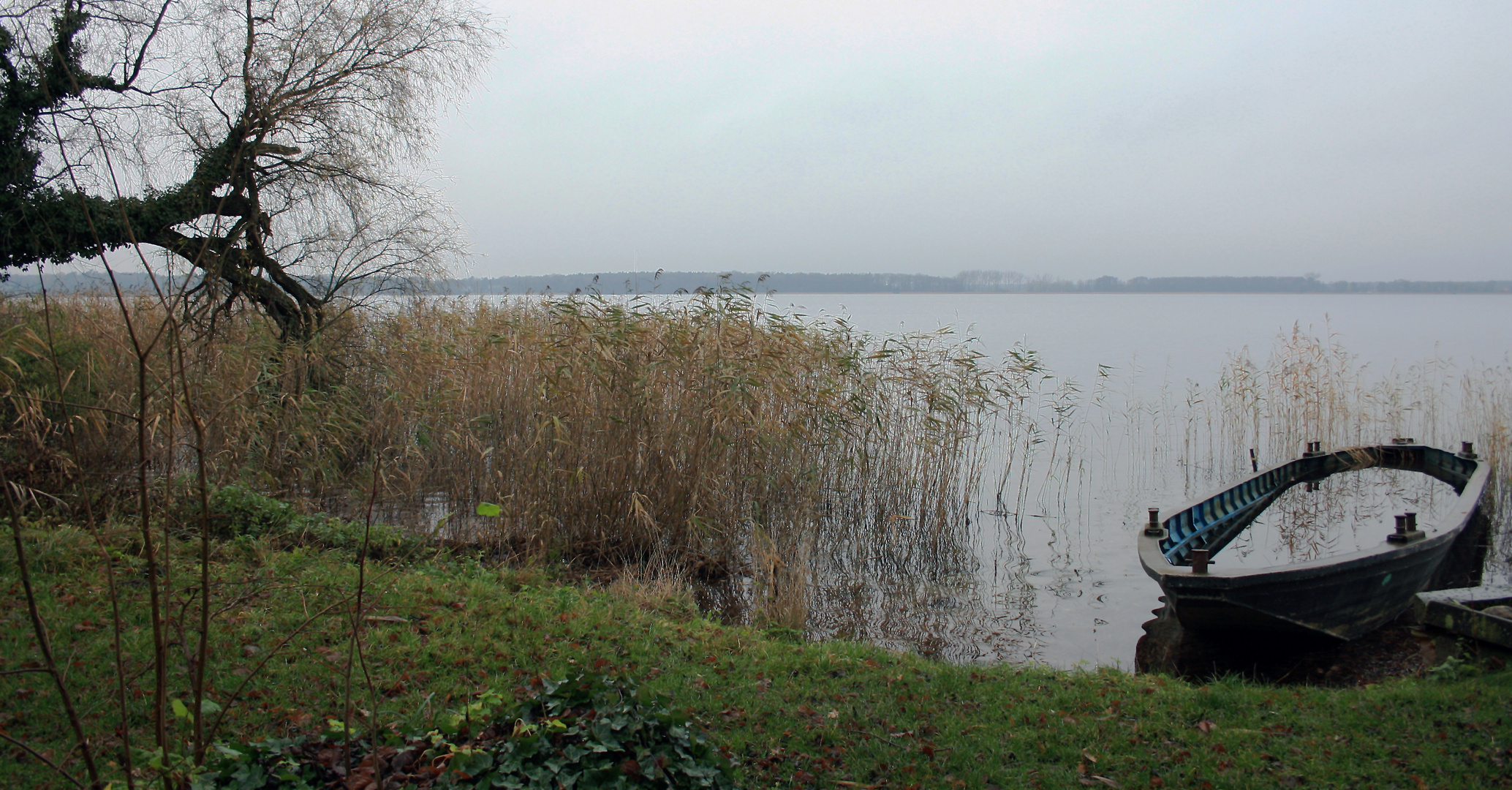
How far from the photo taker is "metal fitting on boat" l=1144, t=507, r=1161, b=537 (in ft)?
20.2

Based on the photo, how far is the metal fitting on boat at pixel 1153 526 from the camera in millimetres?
6152

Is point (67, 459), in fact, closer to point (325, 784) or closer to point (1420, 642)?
point (325, 784)

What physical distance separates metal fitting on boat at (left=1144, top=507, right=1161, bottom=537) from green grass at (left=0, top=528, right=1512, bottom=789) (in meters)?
1.54

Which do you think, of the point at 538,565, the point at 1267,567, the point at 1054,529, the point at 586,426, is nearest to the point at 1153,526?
the point at 1267,567

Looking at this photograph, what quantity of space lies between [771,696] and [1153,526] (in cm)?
373

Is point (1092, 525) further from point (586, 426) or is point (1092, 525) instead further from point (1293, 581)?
point (586, 426)

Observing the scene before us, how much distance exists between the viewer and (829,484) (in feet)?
26.7

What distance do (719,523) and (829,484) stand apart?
5.52 ft

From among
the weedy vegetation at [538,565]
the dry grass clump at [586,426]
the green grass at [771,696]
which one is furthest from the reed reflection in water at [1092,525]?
the green grass at [771,696]

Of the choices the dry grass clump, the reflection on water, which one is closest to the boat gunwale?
the reflection on water

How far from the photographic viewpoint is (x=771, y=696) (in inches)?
152

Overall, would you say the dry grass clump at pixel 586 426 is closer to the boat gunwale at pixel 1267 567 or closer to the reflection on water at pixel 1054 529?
the reflection on water at pixel 1054 529

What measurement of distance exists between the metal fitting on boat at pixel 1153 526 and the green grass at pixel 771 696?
1537 millimetres

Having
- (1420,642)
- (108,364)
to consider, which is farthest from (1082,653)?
(108,364)
